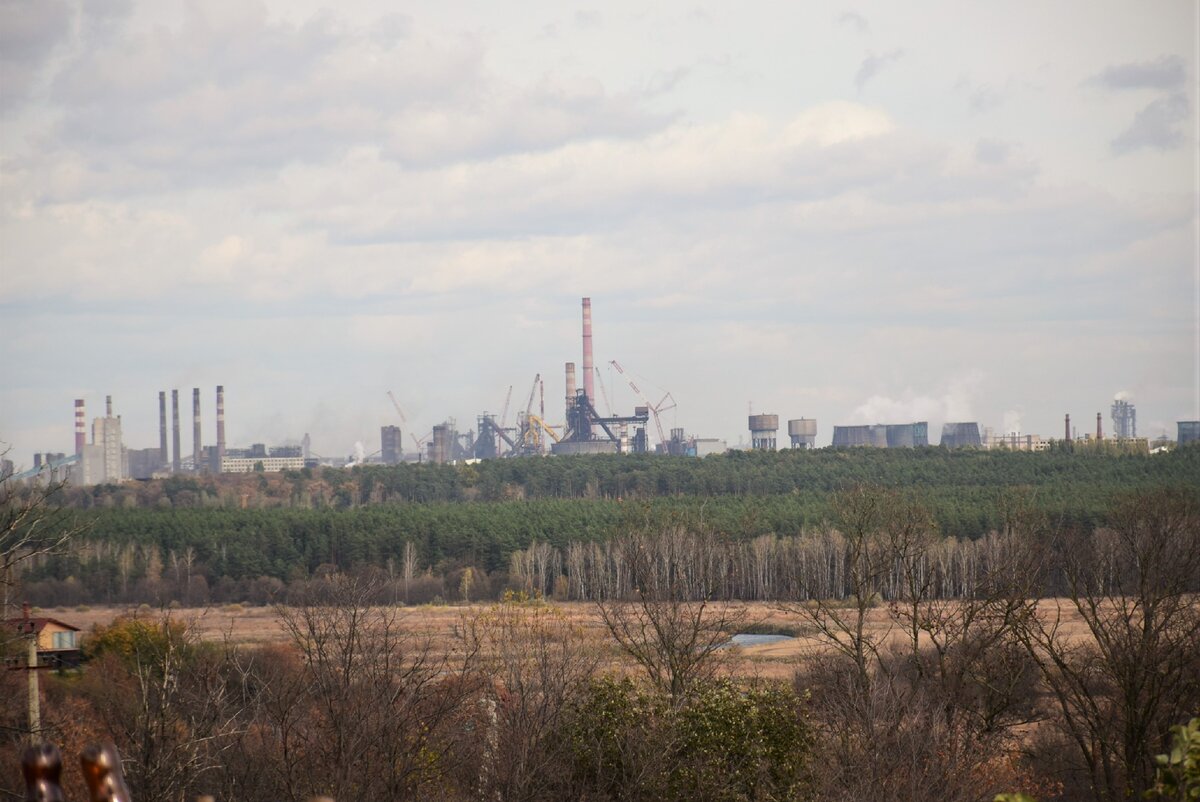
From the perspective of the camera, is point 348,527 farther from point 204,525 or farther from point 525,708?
point 525,708

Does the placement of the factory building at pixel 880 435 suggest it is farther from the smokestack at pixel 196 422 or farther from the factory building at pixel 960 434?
the smokestack at pixel 196 422

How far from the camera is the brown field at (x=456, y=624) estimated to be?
39.7m

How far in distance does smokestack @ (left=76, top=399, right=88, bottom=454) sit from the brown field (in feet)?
333

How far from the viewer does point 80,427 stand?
16462cm

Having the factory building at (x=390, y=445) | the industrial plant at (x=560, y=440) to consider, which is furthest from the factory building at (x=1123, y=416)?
the factory building at (x=390, y=445)

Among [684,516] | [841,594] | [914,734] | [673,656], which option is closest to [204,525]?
[841,594]

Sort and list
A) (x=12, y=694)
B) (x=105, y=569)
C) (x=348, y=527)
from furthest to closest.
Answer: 1. (x=348, y=527)
2. (x=105, y=569)
3. (x=12, y=694)

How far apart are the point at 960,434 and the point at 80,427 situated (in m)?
108

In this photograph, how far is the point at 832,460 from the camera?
111 m

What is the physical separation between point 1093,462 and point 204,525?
65093mm

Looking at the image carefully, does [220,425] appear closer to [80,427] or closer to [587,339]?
[80,427]

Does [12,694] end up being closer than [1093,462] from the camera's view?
Yes

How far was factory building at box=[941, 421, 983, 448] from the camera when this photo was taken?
464 ft

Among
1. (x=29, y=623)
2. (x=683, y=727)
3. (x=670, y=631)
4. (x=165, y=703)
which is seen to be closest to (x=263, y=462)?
(x=670, y=631)
